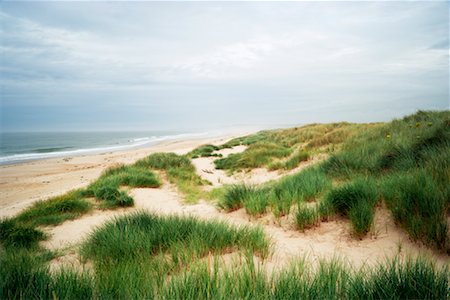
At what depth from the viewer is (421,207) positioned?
366 centimetres

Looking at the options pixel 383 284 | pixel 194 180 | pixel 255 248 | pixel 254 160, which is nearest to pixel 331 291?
pixel 383 284

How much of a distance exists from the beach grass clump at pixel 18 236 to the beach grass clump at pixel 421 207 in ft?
20.5

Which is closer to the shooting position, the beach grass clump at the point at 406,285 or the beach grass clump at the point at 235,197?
the beach grass clump at the point at 406,285

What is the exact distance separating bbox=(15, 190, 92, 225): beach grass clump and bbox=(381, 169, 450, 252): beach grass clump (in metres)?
7.32

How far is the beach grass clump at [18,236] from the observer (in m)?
4.72

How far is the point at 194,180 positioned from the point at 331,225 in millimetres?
7392

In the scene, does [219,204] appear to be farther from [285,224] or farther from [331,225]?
[331,225]

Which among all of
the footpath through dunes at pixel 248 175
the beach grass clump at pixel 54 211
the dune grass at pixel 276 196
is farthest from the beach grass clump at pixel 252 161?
the beach grass clump at pixel 54 211

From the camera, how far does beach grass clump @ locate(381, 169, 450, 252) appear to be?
3.28m

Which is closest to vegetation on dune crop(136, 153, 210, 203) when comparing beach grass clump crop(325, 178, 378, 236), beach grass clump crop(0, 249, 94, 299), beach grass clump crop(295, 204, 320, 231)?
beach grass clump crop(295, 204, 320, 231)

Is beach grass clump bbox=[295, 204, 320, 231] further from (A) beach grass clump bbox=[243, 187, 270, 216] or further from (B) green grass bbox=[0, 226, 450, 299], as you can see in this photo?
(B) green grass bbox=[0, 226, 450, 299]

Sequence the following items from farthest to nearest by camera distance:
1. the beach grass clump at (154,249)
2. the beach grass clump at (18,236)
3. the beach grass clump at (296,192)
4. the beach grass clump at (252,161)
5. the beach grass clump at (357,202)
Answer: the beach grass clump at (252,161), the beach grass clump at (296,192), the beach grass clump at (18,236), the beach grass clump at (357,202), the beach grass clump at (154,249)

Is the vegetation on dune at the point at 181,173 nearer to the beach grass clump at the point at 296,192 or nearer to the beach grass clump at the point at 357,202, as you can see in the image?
the beach grass clump at the point at 296,192

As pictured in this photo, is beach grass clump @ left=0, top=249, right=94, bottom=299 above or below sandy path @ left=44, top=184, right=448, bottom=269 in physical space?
above
